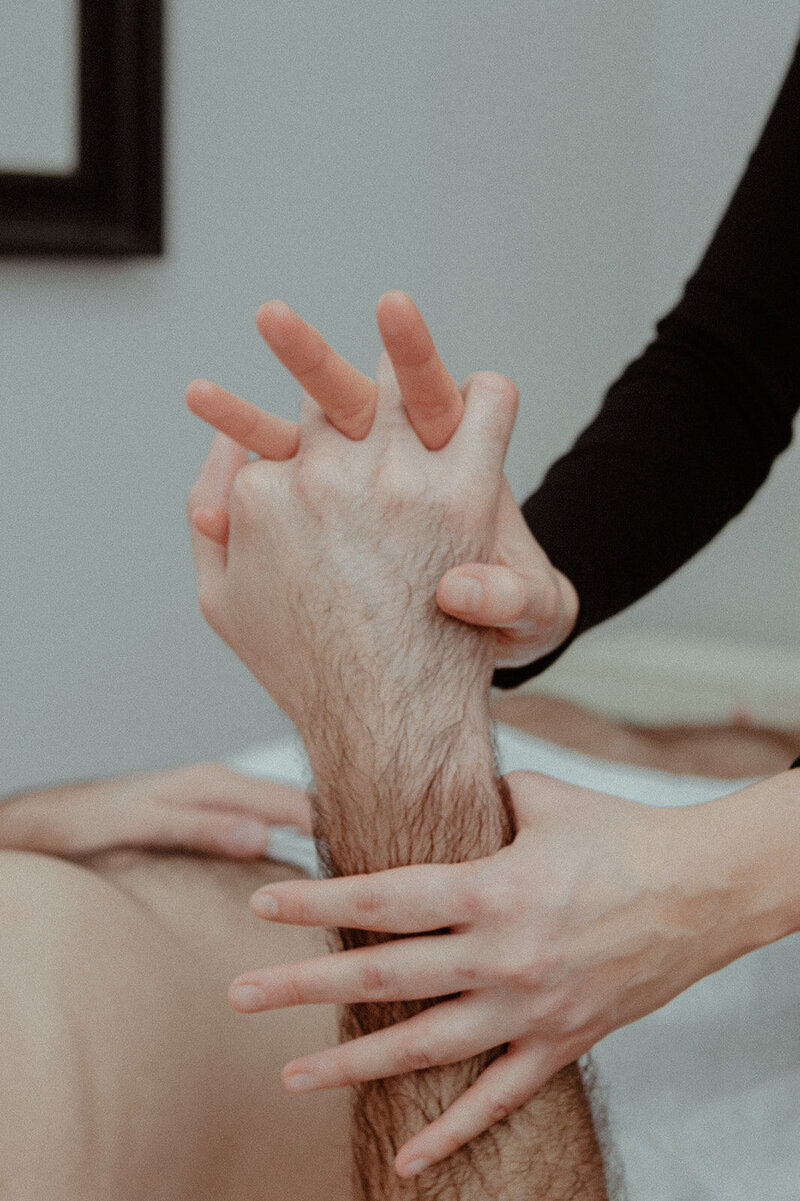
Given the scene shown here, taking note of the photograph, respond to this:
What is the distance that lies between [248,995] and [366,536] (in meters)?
0.26

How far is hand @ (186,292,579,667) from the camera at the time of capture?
0.62 meters

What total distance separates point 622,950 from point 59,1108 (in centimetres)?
31

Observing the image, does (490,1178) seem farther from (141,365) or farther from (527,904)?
(141,365)

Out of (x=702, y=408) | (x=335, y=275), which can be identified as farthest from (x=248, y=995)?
(x=335, y=275)

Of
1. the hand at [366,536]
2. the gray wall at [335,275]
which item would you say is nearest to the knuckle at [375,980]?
the hand at [366,536]

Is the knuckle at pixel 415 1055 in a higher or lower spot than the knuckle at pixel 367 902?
lower

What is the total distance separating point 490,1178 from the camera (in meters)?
0.64

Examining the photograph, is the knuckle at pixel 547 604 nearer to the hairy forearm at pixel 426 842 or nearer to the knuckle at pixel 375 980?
the hairy forearm at pixel 426 842

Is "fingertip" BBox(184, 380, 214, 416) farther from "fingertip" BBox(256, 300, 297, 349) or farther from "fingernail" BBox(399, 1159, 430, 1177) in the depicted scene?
"fingernail" BBox(399, 1159, 430, 1177)

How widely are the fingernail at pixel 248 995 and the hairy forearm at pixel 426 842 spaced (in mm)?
85

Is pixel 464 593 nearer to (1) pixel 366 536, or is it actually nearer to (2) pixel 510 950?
(1) pixel 366 536

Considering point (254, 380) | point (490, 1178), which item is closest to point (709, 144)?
point (254, 380)

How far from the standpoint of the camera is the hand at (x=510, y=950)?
1.98ft

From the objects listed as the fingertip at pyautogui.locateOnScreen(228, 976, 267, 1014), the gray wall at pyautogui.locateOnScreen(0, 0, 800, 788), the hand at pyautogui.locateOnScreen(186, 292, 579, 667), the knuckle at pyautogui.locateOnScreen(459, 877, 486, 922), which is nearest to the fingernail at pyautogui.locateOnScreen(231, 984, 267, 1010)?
the fingertip at pyautogui.locateOnScreen(228, 976, 267, 1014)
